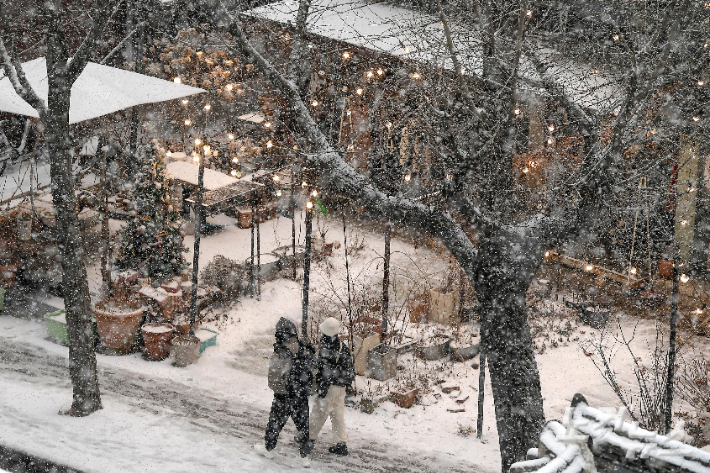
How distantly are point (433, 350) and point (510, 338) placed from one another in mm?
4095

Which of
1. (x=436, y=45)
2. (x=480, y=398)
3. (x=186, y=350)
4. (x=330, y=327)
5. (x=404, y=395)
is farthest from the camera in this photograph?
(x=186, y=350)

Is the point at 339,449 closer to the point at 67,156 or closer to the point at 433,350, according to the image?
the point at 433,350

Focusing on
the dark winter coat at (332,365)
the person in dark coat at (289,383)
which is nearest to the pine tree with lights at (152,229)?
the person in dark coat at (289,383)

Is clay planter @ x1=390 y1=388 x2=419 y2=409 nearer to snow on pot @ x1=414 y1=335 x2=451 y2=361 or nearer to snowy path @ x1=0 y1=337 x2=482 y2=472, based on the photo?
snowy path @ x1=0 y1=337 x2=482 y2=472

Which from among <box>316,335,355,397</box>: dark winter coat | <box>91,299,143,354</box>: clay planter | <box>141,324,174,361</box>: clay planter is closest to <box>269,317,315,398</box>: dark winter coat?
<box>316,335,355,397</box>: dark winter coat

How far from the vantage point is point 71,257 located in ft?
28.7

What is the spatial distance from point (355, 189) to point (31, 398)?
16.2ft

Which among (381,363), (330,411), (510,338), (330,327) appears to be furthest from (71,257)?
(510,338)

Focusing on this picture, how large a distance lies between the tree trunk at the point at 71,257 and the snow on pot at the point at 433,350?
5.18 meters

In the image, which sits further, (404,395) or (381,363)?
(381,363)

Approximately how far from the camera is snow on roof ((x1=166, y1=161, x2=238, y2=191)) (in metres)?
15.0

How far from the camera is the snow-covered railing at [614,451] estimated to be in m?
3.95

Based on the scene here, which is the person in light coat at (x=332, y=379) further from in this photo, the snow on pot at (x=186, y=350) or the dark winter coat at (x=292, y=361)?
the snow on pot at (x=186, y=350)

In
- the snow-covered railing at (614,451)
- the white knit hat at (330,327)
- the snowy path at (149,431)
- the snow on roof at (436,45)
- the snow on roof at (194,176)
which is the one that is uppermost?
the snow on roof at (436,45)
